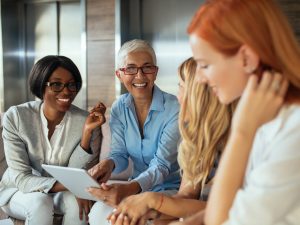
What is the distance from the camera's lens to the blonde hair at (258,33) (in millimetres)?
832

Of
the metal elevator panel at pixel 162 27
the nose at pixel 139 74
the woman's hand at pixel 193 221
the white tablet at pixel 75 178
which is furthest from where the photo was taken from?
the metal elevator panel at pixel 162 27

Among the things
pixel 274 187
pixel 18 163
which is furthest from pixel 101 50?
pixel 274 187

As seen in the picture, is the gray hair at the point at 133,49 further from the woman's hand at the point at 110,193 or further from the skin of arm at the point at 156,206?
the skin of arm at the point at 156,206

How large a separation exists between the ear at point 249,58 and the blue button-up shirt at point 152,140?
107 cm

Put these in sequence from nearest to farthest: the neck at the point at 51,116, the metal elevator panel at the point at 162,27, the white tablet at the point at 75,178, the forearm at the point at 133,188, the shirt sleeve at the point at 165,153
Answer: the white tablet at the point at 75,178 < the forearm at the point at 133,188 < the shirt sleeve at the point at 165,153 < the neck at the point at 51,116 < the metal elevator panel at the point at 162,27

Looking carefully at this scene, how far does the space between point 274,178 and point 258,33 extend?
297 millimetres

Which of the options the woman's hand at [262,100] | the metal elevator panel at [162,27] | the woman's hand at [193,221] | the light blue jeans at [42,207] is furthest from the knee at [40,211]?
the metal elevator panel at [162,27]

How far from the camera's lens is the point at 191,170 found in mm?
1364

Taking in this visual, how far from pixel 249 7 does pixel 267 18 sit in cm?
4

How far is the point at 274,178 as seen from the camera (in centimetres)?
79

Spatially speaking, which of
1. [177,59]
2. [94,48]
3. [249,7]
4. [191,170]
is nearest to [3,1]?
[94,48]

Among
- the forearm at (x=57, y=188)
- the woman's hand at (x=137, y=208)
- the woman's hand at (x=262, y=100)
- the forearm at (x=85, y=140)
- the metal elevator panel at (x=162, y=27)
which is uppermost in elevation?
the metal elevator panel at (x=162, y=27)

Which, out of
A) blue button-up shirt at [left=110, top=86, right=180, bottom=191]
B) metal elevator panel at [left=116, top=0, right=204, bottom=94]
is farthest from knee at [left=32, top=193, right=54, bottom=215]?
metal elevator panel at [left=116, top=0, right=204, bottom=94]

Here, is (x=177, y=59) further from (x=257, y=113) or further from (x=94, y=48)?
(x=257, y=113)
